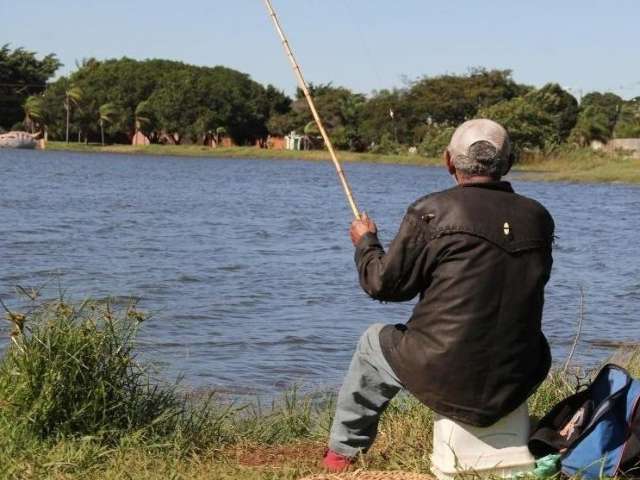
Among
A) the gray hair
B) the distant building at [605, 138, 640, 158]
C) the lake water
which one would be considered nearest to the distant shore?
the distant building at [605, 138, 640, 158]

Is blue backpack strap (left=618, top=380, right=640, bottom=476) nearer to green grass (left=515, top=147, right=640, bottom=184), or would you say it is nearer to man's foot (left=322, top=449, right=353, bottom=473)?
man's foot (left=322, top=449, right=353, bottom=473)

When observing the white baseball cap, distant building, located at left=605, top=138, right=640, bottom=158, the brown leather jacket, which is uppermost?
distant building, located at left=605, top=138, right=640, bottom=158

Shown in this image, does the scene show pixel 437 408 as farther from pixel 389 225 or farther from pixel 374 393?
pixel 389 225

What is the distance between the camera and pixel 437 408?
12.7ft

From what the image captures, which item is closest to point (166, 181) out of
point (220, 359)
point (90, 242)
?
point (90, 242)

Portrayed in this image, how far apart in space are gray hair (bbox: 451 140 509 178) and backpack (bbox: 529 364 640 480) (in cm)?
94

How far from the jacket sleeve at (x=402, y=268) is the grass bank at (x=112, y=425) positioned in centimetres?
88

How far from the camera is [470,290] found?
3.71 meters

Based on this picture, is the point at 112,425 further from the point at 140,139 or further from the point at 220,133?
the point at 140,139

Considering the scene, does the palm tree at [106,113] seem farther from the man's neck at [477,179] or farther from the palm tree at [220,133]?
the man's neck at [477,179]

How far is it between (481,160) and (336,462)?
4.49 ft

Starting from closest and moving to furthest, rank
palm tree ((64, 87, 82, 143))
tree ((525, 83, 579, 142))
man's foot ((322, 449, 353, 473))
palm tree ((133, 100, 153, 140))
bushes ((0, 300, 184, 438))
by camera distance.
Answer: man's foot ((322, 449, 353, 473)), bushes ((0, 300, 184, 438)), tree ((525, 83, 579, 142)), palm tree ((64, 87, 82, 143)), palm tree ((133, 100, 153, 140))

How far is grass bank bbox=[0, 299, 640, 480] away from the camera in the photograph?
436 cm

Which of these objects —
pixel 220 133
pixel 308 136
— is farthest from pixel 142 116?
pixel 308 136
